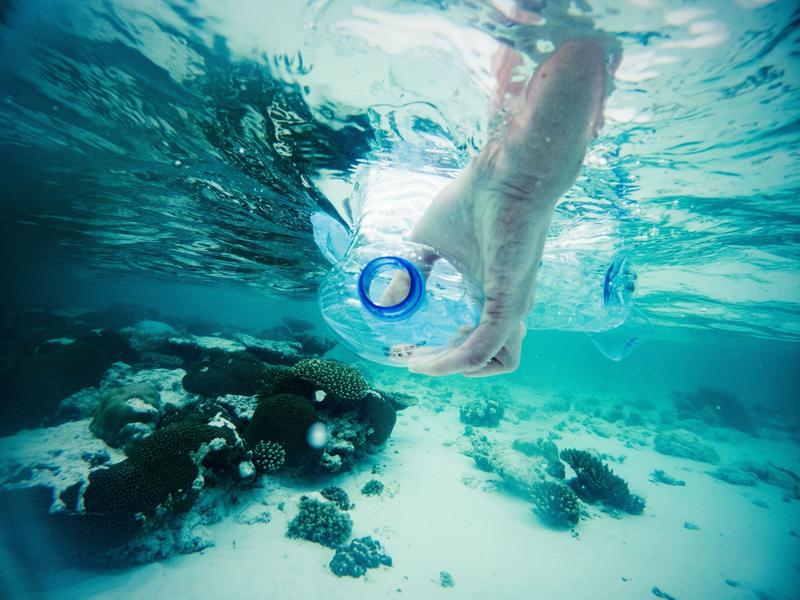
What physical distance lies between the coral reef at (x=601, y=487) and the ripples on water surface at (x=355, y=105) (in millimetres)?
8042

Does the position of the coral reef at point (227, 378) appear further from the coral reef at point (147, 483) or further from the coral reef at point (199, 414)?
the coral reef at point (147, 483)

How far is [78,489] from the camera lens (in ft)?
17.4

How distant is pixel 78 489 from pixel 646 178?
12.4 meters

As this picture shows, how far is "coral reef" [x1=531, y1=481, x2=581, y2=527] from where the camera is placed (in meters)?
9.14

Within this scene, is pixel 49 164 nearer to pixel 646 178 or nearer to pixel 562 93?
pixel 562 93

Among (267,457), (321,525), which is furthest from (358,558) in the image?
(267,457)

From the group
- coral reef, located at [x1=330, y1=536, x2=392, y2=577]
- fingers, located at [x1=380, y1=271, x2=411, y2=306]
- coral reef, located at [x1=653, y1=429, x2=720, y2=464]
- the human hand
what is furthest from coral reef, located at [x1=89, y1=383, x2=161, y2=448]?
coral reef, located at [x1=653, y1=429, x2=720, y2=464]

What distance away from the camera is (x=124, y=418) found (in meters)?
7.00

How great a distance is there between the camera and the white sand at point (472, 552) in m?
5.55

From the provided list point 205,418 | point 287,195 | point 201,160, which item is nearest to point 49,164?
point 201,160

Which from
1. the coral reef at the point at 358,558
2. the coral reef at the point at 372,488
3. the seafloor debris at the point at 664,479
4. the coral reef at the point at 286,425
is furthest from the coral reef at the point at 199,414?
the seafloor debris at the point at 664,479

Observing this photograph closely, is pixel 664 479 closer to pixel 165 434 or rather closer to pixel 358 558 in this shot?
pixel 358 558

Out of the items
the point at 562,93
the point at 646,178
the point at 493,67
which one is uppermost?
the point at 646,178

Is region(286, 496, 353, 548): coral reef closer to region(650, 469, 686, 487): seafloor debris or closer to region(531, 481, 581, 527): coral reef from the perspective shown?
region(531, 481, 581, 527): coral reef
